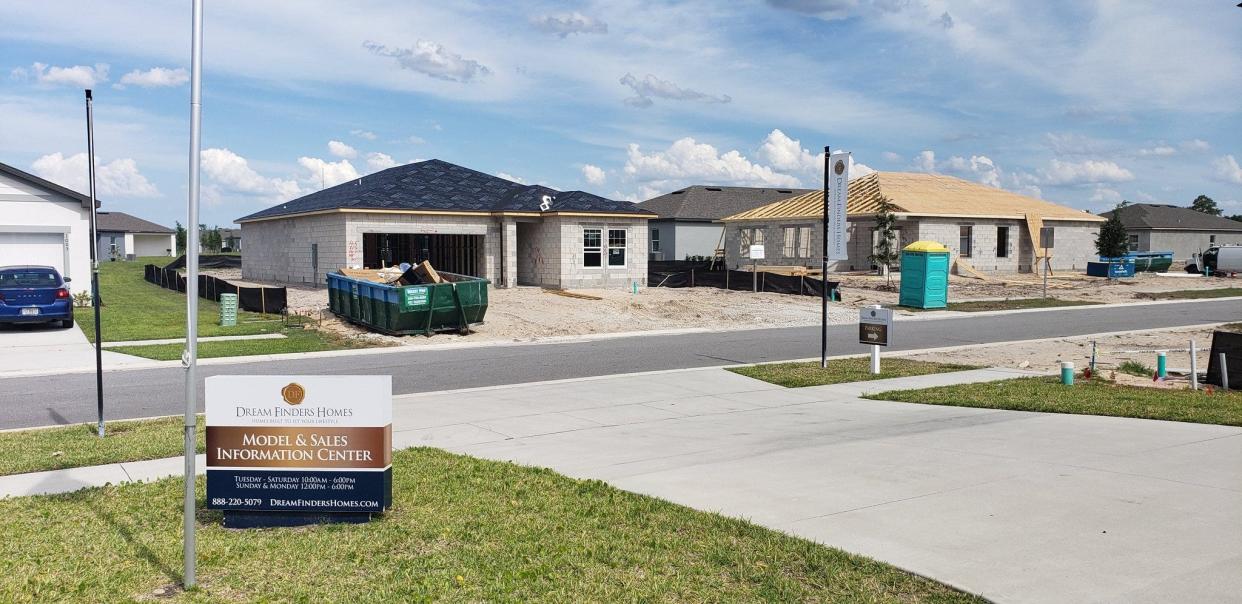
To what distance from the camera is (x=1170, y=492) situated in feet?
23.3

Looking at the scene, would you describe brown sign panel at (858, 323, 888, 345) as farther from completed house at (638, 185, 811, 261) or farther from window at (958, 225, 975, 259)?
completed house at (638, 185, 811, 261)

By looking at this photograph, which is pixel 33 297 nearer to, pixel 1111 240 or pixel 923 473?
pixel 923 473

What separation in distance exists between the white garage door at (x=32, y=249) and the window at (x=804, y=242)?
104 ft

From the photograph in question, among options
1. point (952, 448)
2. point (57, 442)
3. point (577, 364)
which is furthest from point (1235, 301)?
point (57, 442)

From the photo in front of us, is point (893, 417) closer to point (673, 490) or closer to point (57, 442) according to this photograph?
point (673, 490)

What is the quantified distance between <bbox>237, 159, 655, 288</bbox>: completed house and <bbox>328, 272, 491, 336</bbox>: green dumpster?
877cm

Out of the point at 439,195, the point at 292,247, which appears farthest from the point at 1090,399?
the point at 292,247

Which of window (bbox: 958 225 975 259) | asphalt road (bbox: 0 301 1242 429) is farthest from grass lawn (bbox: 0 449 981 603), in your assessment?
window (bbox: 958 225 975 259)

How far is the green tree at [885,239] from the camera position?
40.5 metres

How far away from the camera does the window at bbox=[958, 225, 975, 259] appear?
148ft

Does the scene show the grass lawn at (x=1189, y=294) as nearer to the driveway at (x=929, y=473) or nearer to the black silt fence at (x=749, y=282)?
the black silt fence at (x=749, y=282)

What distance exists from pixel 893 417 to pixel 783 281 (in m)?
23.8

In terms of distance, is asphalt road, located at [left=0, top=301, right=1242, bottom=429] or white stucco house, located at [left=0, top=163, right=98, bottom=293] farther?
white stucco house, located at [left=0, top=163, right=98, bottom=293]

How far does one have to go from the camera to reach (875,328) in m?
16.0
